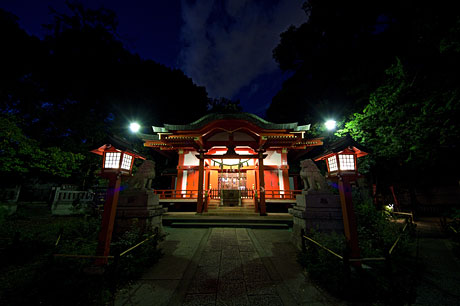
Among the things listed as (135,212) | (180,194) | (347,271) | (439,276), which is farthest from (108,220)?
(439,276)

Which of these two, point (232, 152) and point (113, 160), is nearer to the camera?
point (113, 160)

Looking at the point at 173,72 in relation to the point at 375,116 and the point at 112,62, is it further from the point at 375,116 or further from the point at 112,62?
the point at 375,116

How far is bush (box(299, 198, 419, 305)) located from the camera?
3.01 meters

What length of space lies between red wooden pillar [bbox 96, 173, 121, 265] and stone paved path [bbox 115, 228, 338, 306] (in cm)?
119

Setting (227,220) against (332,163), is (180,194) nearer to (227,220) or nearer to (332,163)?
(227,220)

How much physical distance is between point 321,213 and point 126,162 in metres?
6.19

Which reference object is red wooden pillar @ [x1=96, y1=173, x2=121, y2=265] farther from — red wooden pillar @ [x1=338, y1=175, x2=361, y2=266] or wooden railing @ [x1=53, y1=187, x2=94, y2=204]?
wooden railing @ [x1=53, y1=187, x2=94, y2=204]

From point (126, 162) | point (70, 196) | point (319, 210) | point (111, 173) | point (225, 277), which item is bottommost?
point (225, 277)

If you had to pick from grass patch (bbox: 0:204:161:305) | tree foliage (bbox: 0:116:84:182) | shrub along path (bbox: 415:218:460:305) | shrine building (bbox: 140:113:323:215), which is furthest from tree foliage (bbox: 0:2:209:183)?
shrub along path (bbox: 415:218:460:305)

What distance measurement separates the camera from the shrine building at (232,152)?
1062 centimetres

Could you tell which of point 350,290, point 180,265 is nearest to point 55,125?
point 180,265

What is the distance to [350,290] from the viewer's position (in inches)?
118

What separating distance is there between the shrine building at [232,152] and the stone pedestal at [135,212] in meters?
4.66

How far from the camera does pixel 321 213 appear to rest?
5344mm
